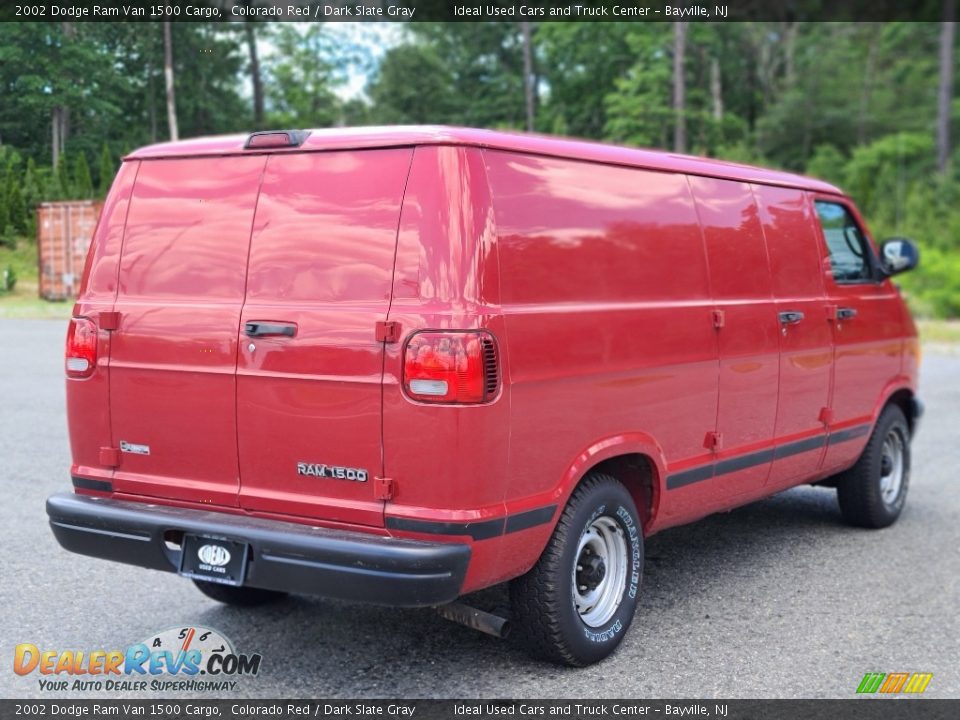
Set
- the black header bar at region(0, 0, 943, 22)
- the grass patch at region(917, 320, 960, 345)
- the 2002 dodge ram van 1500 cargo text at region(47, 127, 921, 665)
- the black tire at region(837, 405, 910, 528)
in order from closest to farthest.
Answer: the 2002 dodge ram van 1500 cargo text at region(47, 127, 921, 665) < the black tire at region(837, 405, 910, 528) < the black header bar at region(0, 0, 943, 22) < the grass patch at region(917, 320, 960, 345)

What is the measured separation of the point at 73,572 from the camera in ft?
18.5

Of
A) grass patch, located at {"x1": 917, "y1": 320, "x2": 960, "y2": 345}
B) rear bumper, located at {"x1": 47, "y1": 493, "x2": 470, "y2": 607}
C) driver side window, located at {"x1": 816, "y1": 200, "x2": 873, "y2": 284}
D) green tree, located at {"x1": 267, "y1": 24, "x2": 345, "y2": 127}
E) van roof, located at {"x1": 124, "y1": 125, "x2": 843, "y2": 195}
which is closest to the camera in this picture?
rear bumper, located at {"x1": 47, "y1": 493, "x2": 470, "y2": 607}

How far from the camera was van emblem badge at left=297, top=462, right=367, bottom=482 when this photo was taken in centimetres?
389

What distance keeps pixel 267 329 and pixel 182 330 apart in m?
0.43

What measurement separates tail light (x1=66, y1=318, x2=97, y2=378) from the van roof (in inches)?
30.7

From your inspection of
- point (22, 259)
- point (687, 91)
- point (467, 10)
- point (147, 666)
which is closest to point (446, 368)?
point (147, 666)

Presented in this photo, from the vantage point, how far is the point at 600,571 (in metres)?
4.58

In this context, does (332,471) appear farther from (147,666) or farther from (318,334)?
(147,666)

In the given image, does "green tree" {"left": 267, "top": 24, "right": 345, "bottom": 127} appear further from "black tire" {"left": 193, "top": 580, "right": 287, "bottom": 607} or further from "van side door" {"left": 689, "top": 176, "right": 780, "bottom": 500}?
"black tire" {"left": 193, "top": 580, "right": 287, "bottom": 607}

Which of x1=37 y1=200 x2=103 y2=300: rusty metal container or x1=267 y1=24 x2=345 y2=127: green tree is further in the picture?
x1=267 y1=24 x2=345 y2=127: green tree

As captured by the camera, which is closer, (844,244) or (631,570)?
(631,570)

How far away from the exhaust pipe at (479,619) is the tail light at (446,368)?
0.98 m

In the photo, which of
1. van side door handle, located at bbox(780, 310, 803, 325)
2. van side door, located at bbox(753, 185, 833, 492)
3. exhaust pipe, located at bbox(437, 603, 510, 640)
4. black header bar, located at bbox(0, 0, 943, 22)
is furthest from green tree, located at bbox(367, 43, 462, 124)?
exhaust pipe, located at bbox(437, 603, 510, 640)

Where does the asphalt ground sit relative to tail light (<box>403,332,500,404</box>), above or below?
below
